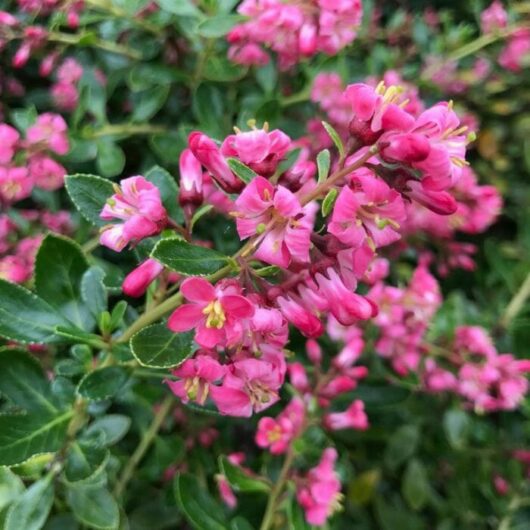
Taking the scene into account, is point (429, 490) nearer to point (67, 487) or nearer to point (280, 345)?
point (67, 487)

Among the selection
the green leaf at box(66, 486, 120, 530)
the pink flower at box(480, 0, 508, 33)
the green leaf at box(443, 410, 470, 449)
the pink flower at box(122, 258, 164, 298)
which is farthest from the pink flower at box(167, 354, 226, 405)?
the pink flower at box(480, 0, 508, 33)

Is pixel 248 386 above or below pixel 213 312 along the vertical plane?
below

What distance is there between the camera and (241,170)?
825 millimetres

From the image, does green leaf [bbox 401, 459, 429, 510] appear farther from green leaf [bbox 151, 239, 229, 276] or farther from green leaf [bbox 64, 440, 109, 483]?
green leaf [bbox 151, 239, 229, 276]

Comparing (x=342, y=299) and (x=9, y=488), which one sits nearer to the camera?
(x=342, y=299)

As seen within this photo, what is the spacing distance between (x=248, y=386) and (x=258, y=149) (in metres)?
0.33

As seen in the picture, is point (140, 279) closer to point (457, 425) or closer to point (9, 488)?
point (9, 488)

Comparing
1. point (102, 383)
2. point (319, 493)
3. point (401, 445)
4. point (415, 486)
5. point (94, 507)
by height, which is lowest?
point (415, 486)

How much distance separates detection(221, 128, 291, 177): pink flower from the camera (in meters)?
0.85

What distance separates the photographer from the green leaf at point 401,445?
1.96 meters

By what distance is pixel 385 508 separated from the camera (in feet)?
6.58

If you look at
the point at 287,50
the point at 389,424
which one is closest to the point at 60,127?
the point at 287,50

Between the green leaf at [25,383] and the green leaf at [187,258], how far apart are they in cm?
45

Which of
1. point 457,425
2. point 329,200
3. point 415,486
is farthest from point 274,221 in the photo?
point 415,486
